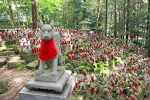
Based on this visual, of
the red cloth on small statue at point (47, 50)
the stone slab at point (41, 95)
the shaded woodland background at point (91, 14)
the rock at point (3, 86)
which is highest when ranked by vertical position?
the shaded woodland background at point (91, 14)

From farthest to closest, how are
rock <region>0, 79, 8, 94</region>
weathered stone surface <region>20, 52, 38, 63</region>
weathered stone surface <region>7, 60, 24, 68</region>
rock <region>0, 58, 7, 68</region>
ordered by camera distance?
weathered stone surface <region>20, 52, 38, 63</region>
rock <region>0, 58, 7, 68</region>
weathered stone surface <region>7, 60, 24, 68</region>
rock <region>0, 79, 8, 94</region>

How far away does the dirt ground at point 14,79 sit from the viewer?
3.83 m

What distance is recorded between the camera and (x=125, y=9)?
44.0 ft

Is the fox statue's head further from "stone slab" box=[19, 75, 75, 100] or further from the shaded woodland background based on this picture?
the shaded woodland background

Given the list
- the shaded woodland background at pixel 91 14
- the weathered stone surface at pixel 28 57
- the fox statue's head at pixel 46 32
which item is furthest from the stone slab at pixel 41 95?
the shaded woodland background at pixel 91 14

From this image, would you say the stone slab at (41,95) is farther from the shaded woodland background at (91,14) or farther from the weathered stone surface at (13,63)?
the shaded woodland background at (91,14)

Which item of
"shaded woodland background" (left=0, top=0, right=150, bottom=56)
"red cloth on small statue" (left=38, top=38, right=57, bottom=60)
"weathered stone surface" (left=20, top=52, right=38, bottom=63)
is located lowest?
"weathered stone surface" (left=20, top=52, right=38, bottom=63)

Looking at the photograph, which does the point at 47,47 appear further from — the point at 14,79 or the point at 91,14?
the point at 91,14

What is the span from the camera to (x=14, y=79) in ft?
15.6

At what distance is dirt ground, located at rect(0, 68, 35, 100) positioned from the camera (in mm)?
3825

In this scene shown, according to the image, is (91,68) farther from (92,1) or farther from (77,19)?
(92,1)

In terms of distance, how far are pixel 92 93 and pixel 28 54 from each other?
10.9 feet

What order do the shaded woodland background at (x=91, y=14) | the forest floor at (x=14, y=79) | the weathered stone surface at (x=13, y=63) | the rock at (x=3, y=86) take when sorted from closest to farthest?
the forest floor at (x=14, y=79), the rock at (x=3, y=86), the weathered stone surface at (x=13, y=63), the shaded woodland background at (x=91, y=14)

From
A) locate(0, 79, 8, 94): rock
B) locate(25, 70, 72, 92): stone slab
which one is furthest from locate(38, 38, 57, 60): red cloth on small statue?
locate(0, 79, 8, 94): rock
